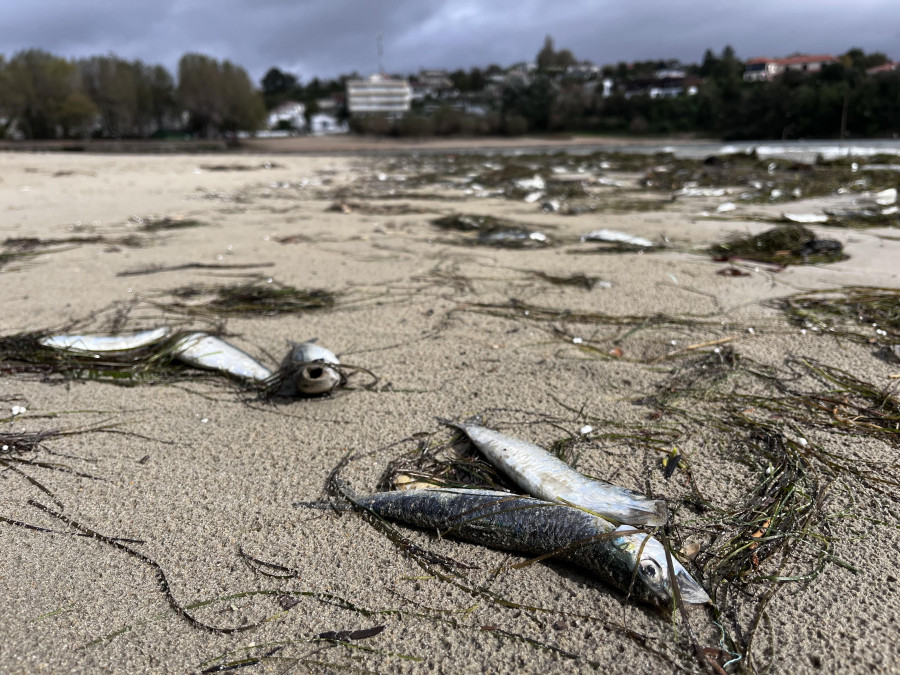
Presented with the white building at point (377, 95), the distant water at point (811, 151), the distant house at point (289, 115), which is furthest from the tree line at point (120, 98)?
the distant water at point (811, 151)

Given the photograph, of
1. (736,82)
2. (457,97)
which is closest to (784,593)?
(736,82)

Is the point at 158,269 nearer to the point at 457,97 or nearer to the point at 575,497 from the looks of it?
the point at 575,497

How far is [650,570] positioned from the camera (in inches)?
68.2

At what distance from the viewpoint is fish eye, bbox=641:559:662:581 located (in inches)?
67.9

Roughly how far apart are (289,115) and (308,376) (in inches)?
4403

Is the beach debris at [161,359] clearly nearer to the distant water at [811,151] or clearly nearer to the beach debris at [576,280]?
the beach debris at [576,280]

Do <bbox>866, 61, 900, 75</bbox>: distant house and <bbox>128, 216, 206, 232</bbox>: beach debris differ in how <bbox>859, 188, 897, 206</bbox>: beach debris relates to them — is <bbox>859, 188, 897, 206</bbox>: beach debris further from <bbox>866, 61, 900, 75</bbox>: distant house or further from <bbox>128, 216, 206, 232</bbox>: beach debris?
<bbox>866, 61, 900, 75</bbox>: distant house

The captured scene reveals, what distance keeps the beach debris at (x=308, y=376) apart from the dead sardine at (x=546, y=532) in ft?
3.44

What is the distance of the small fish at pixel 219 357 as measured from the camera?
11.3ft

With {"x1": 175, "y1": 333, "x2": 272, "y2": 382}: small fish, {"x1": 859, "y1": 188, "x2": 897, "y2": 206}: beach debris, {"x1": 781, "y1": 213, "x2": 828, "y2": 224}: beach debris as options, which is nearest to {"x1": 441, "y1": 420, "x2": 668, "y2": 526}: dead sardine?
{"x1": 175, "y1": 333, "x2": 272, "y2": 382}: small fish

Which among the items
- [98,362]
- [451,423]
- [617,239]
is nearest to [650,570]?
[451,423]

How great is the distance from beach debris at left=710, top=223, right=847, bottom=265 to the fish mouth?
5232 millimetres

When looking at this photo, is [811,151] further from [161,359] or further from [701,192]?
[161,359]

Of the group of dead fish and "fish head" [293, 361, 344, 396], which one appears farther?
"fish head" [293, 361, 344, 396]
